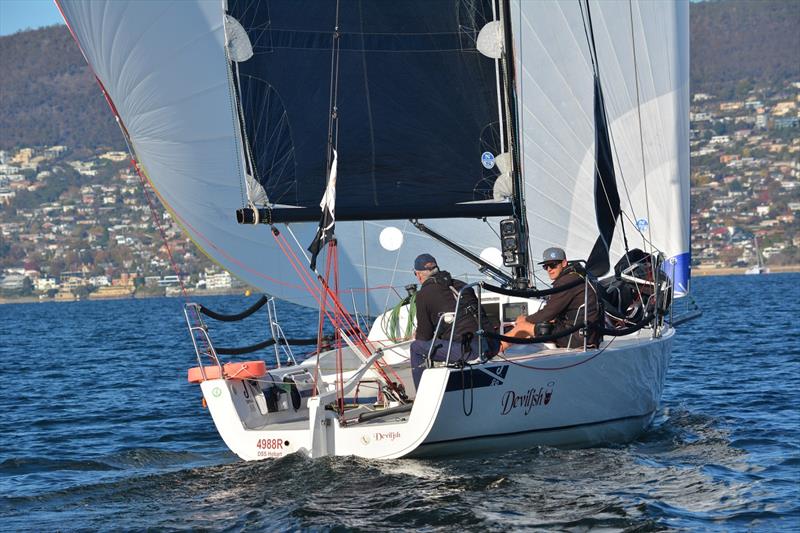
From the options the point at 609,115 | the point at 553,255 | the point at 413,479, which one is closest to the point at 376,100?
the point at 553,255

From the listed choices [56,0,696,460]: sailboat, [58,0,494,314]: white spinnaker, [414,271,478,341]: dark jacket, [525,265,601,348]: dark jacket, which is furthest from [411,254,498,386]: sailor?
[58,0,494,314]: white spinnaker

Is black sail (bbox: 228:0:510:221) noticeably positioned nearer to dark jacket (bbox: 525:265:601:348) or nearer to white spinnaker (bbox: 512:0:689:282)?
dark jacket (bbox: 525:265:601:348)

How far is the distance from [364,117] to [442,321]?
7.15ft

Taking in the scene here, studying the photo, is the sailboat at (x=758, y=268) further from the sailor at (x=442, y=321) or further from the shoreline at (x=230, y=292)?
the sailor at (x=442, y=321)

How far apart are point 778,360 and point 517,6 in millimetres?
6977

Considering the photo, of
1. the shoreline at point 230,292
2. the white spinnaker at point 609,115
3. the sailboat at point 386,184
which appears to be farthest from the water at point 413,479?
the shoreline at point 230,292

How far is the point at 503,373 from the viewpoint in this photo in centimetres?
858

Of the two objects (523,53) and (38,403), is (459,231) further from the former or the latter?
(38,403)

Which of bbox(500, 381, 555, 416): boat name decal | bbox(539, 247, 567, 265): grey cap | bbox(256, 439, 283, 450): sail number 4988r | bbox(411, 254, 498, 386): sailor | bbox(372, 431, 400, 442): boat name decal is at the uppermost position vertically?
bbox(539, 247, 567, 265): grey cap

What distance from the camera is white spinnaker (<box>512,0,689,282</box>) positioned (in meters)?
12.8

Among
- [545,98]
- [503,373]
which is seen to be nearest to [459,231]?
[545,98]

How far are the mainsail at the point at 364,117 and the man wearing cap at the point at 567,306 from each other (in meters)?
0.73

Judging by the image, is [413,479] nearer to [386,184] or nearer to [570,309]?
[570,309]

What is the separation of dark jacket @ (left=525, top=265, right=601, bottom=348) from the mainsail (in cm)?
96
